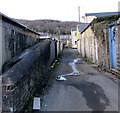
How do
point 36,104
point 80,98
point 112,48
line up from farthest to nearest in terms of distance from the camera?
point 112,48 < point 80,98 < point 36,104

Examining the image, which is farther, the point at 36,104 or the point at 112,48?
the point at 112,48

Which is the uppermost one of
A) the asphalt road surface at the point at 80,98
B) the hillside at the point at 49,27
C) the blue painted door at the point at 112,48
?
the hillside at the point at 49,27

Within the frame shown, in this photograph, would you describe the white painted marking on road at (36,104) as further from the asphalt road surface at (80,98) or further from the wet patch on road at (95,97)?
the wet patch on road at (95,97)

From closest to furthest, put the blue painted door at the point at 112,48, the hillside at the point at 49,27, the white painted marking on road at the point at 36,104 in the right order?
the white painted marking on road at the point at 36,104, the blue painted door at the point at 112,48, the hillside at the point at 49,27

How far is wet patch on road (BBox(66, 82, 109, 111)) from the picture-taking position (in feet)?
14.0

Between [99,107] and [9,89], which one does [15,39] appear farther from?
[99,107]

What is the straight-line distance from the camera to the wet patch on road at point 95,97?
4.25 meters

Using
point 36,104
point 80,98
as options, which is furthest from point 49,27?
point 36,104

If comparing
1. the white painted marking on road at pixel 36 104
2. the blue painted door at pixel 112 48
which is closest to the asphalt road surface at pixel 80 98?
the white painted marking on road at pixel 36 104

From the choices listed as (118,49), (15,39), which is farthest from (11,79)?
(118,49)

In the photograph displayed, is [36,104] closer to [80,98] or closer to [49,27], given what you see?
[80,98]

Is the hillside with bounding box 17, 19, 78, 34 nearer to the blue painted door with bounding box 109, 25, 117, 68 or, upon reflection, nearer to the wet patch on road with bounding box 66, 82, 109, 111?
the blue painted door with bounding box 109, 25, 117, 68

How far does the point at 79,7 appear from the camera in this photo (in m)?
60.2

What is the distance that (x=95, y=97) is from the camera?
195 inches
